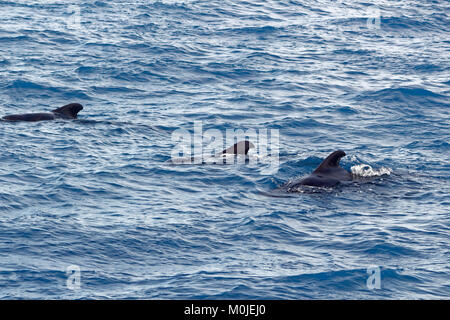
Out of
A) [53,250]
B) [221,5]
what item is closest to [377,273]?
[53,250]

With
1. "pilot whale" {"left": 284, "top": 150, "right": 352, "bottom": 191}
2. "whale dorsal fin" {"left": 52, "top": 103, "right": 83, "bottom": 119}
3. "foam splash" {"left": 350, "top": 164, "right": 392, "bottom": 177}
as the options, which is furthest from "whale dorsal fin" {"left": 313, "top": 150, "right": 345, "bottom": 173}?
"whale dorsal fin" {"left": 52, "top": 103, "right": 83, "bottom": 119}

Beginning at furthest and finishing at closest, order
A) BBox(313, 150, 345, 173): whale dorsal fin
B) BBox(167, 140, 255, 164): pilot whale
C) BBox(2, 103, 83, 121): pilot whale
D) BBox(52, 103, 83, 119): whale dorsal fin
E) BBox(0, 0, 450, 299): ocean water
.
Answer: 1. BBox(52, 103, 83, 119): whale dorsal fin
2. BBox(2, 103, 83, 121): pilot whale
3. BBox(167, 140, 255, 164): pilot whale
4. BBox(313, 150, 345, 173): whale dorsal fin
5. BBox(0, 0, 450, 299): ocean water

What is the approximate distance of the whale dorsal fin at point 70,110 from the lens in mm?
25656

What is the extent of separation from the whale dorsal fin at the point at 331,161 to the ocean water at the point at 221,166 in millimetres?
917

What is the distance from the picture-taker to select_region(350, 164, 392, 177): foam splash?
20.7 metres

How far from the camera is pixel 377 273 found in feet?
48.0

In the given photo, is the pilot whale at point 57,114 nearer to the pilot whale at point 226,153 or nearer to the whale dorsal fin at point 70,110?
the whale dorsal fin at point 70,110

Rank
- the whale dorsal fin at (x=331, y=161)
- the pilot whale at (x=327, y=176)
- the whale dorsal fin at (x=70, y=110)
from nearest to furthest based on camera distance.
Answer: the pilot whale at (x=327, y=176) → the whale dorsal fin at (x=331, y=161) → the whale dorsal fin at (x=70, y=110)

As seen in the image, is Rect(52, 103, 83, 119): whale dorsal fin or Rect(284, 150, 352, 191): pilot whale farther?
Rect(52, 103, 83, 119): whale dorsal fin

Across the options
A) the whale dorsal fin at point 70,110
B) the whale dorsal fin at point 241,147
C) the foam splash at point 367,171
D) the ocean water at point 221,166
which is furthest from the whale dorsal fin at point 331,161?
the whale dorsal fin at point 70,110

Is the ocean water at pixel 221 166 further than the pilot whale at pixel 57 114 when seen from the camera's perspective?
No

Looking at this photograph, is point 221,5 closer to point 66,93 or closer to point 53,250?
point 66,93

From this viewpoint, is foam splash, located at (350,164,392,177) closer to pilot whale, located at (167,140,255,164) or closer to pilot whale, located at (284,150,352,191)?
pilot whale, located at (284,150,352,191)
